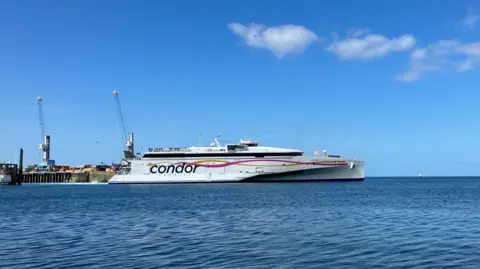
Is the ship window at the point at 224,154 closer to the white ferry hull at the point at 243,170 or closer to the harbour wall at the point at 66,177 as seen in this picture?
the white ferry hull at the point at 243,170

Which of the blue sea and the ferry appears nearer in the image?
the blue sea

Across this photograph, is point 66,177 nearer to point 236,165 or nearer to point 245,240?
point 236,165

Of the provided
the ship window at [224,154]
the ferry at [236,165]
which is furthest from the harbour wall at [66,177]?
the ship window at [224,154]

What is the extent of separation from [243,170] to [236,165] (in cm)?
193

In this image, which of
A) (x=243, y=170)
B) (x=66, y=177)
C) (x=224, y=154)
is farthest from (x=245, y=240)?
(x=66, y=177)

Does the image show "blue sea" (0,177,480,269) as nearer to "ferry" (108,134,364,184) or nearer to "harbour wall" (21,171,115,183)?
"ferry" (108,134,364,184)

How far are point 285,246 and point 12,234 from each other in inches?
596

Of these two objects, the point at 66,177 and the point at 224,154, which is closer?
the point at 224,154

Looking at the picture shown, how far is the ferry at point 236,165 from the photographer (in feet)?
325

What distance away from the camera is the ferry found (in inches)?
3903

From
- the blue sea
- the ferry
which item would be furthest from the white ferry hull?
the blue sea

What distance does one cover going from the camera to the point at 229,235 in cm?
2322

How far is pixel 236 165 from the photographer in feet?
328

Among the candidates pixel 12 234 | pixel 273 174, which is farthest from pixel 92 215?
pixel 273 174
